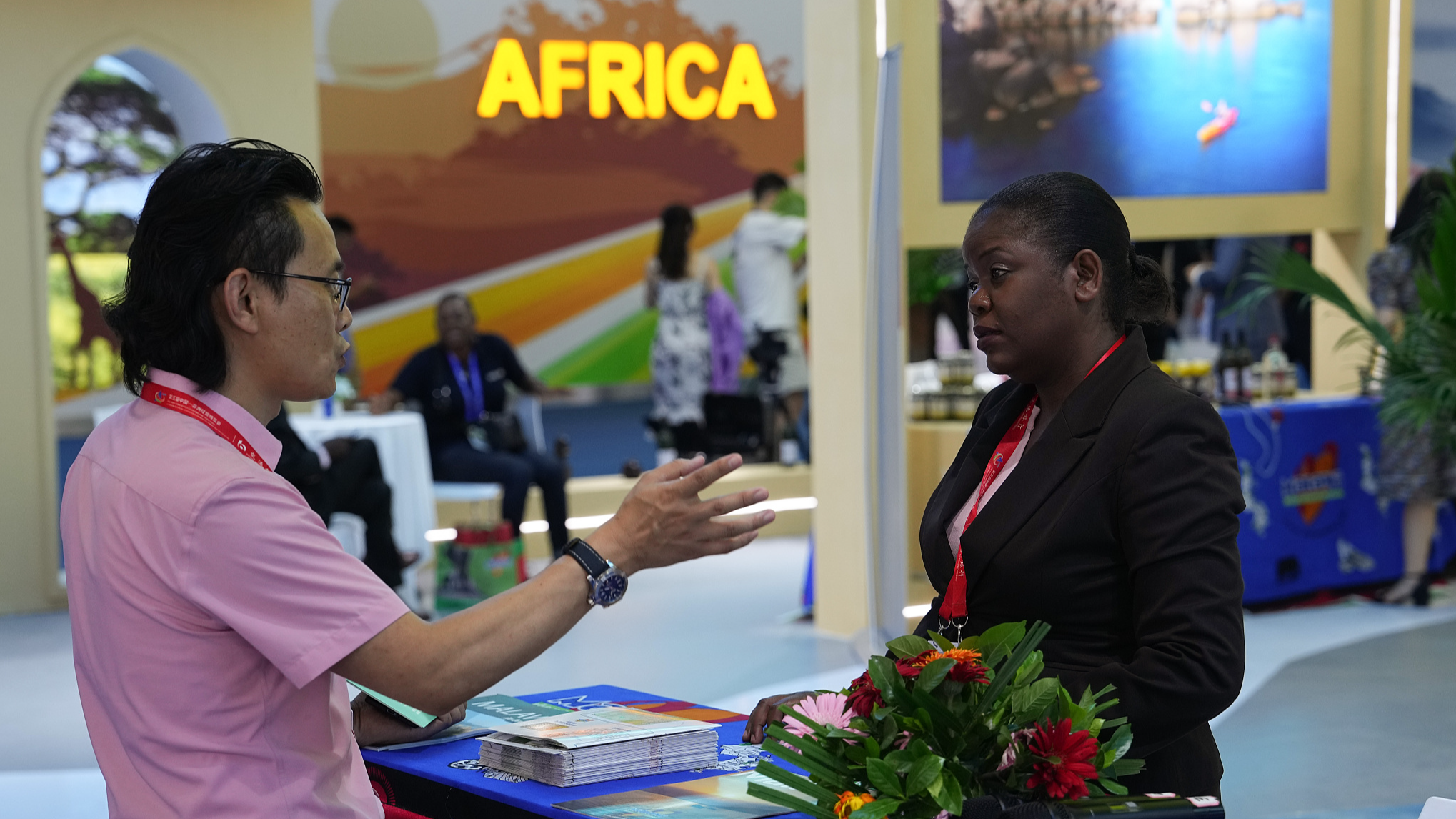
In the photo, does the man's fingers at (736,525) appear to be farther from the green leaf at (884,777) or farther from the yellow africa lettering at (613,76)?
the yellow africa lettering at (613,76)

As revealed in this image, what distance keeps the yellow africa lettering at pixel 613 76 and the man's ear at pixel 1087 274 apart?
39.4 feet

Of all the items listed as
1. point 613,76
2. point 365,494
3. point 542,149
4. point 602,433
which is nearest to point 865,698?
point 365,494

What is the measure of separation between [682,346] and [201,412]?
795 cm

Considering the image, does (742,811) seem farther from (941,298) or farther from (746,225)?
(941,298)

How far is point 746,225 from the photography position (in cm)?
978

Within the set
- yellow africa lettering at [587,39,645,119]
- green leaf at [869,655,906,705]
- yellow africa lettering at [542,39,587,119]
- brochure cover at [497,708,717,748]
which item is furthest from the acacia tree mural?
green leaf at [869,655,906,705]

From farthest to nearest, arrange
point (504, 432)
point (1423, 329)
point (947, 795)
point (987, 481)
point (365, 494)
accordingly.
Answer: point (504, 432), point (365, 494), point (1423, 329), point (987, 481), point (947, 795)

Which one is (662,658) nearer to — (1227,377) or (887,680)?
(1227,377)

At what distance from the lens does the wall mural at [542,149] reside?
13.1 m

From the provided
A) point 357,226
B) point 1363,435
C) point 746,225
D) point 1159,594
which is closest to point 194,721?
point 1159,594

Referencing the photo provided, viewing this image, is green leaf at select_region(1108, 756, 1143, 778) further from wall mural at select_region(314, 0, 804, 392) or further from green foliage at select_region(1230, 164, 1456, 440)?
wall mural at select_region(314, 0, 804, 392)

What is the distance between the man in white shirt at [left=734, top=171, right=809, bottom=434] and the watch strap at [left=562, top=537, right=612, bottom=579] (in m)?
8.10

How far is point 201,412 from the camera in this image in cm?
162

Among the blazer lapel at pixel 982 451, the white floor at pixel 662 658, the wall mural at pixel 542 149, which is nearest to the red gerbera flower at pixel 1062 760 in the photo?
the blazer lapel at pixel 982 451
